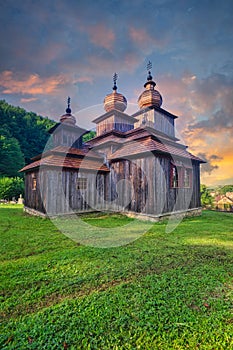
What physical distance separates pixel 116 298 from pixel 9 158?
125 ft

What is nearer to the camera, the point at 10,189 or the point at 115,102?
the point at 115,102

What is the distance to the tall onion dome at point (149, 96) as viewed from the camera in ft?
54.3

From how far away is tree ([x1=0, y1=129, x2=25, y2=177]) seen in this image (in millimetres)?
33562

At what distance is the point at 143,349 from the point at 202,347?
696 millimetres

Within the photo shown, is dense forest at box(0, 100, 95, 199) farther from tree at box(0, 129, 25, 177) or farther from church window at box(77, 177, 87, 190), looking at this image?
church window at box(77, 177, 87, 190)

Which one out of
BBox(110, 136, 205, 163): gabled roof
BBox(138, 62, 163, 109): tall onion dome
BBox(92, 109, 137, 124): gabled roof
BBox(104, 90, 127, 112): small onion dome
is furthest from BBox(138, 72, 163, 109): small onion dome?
BBox(110, 136, 205, 163): gabled roof

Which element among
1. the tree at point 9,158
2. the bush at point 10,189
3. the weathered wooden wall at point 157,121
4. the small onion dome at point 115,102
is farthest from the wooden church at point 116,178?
the tree at point 9,158

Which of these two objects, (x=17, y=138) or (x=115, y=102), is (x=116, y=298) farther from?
(x=17, y=138)

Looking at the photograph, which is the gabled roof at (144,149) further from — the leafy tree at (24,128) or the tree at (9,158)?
the leafy tree at (24,128)

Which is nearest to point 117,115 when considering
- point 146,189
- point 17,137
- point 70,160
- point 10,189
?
point 70,160

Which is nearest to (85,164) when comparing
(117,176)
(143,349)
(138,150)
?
(117,176)

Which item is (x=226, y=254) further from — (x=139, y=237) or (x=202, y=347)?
(x=202, y=347)

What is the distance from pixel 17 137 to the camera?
1698 inches

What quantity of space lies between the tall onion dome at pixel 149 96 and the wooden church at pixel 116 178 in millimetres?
3665
